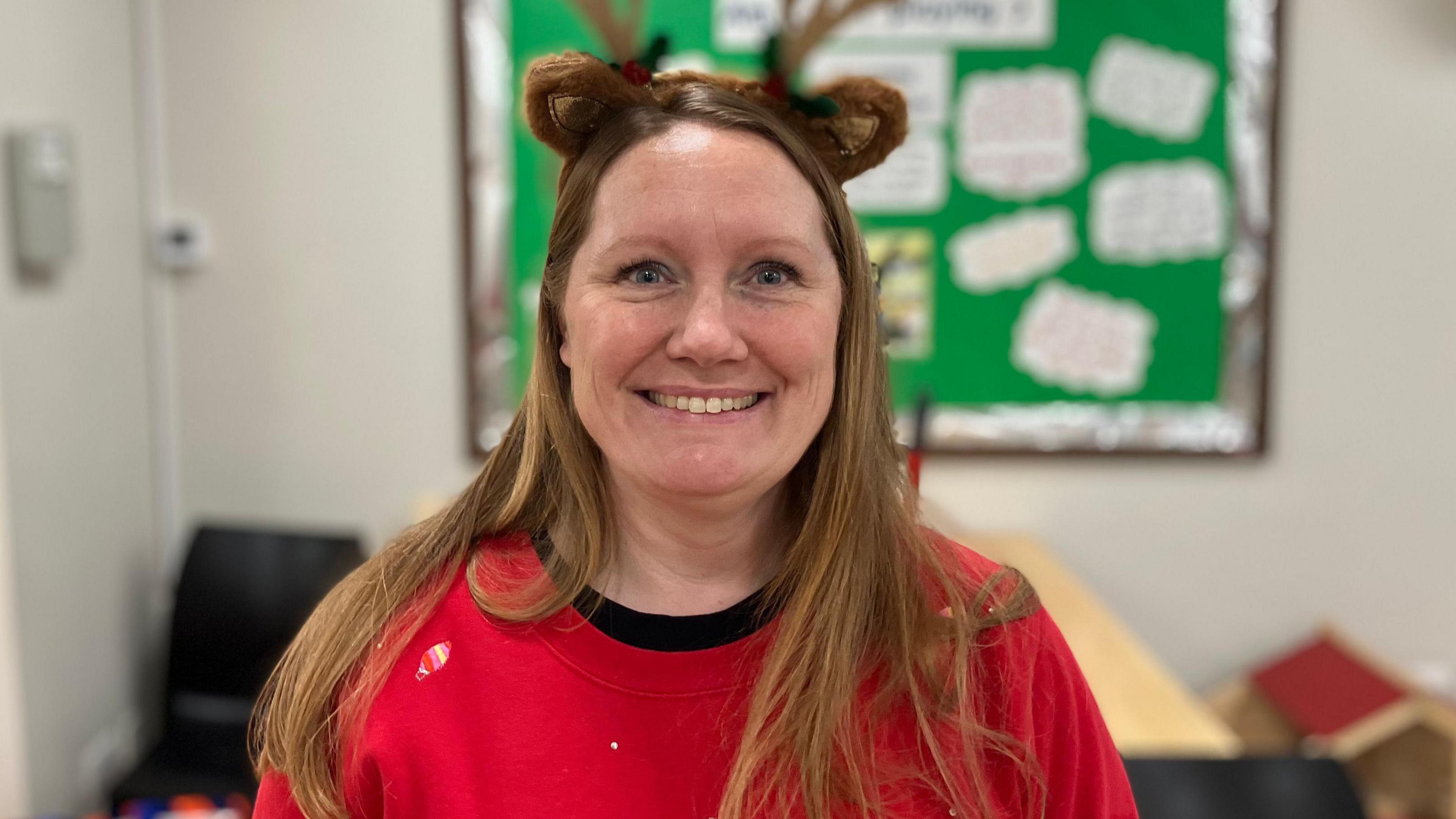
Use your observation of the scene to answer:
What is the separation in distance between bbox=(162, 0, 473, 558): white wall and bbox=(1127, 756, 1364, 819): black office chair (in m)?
1.86

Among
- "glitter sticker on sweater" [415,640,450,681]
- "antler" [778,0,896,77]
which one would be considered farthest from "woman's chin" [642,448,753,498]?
"antler" [778,0,896,77]

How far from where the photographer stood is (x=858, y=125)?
0.98 meters

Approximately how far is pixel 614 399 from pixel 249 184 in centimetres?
217

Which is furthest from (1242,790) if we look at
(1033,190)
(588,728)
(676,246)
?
(1033,190)

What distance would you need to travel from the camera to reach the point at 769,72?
0.96 m

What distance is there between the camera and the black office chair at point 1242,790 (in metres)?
1.38

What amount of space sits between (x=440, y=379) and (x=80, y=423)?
0.76 meters

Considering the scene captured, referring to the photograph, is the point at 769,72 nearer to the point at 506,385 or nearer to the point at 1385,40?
the point at 506,385

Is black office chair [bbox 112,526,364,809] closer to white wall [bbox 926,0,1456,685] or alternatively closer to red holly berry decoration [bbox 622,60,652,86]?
white wall [bbox 926,0,1456,685]

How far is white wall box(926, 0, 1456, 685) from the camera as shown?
2.63 meters

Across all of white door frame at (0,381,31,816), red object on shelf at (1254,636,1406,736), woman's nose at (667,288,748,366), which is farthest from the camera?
red object on shelf at (1254,636,1406,736)

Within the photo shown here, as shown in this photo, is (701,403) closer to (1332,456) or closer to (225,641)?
(225,641)

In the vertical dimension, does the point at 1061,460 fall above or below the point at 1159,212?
below

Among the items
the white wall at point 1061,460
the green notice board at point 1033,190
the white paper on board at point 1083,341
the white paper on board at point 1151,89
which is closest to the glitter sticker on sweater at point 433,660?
the green notice board at point 1033,190
